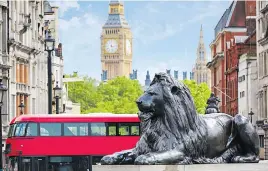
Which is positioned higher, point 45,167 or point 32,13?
point 32,13

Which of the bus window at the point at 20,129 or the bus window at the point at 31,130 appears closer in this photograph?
the bus window at the point at 31,130

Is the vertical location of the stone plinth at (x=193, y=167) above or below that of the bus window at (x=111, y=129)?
above

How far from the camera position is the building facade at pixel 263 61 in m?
88.4

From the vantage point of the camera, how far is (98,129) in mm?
47406

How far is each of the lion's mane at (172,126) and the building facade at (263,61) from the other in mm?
70023

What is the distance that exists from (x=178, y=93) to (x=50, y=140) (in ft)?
100

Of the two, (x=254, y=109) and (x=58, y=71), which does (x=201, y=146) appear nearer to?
(x=254, y=109)

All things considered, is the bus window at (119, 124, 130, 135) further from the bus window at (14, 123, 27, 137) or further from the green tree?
the green tree

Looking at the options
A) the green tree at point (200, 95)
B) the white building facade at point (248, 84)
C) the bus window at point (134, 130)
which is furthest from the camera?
the green tree at point (200, 95)

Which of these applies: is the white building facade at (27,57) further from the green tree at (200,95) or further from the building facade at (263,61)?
the green tree at (200,95)

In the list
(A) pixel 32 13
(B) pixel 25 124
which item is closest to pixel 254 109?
(A) pixel 32 13

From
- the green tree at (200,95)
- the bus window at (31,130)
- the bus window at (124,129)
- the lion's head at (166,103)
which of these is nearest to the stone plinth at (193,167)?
the lion's head at (166,103)

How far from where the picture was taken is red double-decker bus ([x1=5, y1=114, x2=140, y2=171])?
4706cm

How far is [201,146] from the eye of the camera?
1712 centimetres
